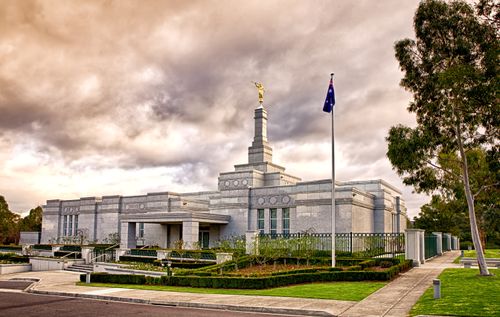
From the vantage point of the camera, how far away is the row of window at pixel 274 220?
48375 mm

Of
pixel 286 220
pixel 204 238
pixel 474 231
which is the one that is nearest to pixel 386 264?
pixel 474 231

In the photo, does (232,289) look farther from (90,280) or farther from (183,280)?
(90,280)

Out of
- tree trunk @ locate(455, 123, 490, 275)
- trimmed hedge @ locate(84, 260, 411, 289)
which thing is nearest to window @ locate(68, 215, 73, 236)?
trimmed hedge @ locate(84, 260, 411, 289)

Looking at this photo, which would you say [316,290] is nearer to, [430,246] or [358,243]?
[358,243]

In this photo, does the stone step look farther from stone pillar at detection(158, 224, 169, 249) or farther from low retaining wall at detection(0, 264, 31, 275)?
stone pillar at detection(158, 224, 169, 249)

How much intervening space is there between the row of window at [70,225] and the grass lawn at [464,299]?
57329mm

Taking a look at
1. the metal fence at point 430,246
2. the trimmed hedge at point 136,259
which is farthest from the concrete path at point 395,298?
the trimmed hedge at point 136,259

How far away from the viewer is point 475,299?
570 inches

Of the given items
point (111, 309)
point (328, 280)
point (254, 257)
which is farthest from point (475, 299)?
point (254, 257)

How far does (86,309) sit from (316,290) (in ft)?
28.8

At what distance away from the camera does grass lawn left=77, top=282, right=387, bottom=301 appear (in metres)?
17.1

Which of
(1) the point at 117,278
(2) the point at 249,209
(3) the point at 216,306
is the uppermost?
(2) the point at 249,209

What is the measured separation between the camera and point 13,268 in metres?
37.6

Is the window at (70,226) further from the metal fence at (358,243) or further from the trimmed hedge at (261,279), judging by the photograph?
the trimmed hedge at (261,279)
